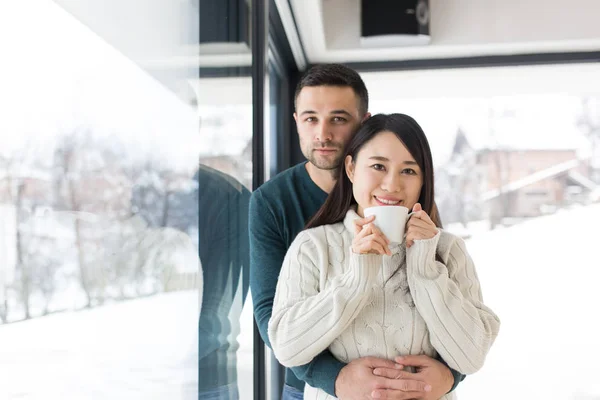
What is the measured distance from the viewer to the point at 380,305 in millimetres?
1125

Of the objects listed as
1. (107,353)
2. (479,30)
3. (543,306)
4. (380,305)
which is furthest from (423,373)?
(543,306)

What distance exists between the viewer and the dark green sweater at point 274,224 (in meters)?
1.44

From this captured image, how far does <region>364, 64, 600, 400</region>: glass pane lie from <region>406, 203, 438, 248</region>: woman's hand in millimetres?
2523

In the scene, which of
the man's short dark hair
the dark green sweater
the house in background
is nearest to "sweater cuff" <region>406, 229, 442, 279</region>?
the dark green sweater

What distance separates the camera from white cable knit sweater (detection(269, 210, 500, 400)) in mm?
1070

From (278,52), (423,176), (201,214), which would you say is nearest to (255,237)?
(201,214)

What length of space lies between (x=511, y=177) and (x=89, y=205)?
3078 millimetres

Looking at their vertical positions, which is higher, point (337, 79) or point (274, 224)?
point (337, 79)

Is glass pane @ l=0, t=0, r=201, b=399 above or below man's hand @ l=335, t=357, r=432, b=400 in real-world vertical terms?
above

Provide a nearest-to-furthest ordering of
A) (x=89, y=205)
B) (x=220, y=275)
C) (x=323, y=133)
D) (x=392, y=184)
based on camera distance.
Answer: (x=89, y=205), (x=392, y=184), (x=323, y=133), (x=220, y=275)

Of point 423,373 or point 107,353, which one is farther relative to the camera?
point 423,373

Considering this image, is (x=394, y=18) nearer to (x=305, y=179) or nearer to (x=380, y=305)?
(x=305, y=179)

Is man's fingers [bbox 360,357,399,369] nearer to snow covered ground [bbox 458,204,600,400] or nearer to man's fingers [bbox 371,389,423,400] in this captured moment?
man's fingers [bbox 371,389,423,400]

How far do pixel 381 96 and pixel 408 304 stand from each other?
2.61m
